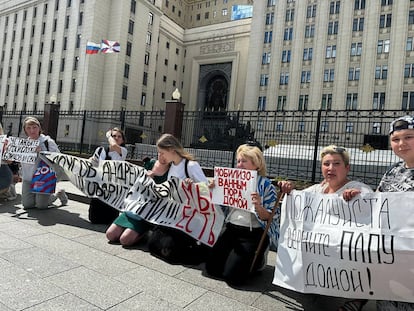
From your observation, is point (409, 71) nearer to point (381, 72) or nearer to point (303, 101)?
point (381, 72)

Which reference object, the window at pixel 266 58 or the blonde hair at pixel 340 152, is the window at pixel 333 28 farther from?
the blonde hair at pixel 340 152

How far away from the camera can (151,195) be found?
5016 mm

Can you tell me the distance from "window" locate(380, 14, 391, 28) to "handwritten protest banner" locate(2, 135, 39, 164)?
146 ft

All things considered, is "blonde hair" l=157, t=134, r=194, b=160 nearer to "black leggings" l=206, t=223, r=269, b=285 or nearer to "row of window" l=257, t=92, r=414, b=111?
"black leggings" l=206, t=223, r=269, b=285

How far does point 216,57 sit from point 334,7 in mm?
20555

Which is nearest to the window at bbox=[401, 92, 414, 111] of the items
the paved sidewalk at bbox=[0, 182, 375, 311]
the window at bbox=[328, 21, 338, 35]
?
the window at bbox=[328, 21, 338, 35]

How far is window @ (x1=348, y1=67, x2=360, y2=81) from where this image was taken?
133 feet

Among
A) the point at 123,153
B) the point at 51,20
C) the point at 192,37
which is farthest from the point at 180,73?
the point at 123,153

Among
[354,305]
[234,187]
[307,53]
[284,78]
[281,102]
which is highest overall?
[307,53]

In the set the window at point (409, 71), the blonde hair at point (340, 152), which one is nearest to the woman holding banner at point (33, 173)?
the blonde hair at point (340, 152)

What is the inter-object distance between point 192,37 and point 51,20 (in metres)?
23.9

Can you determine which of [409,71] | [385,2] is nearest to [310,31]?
[385,2]

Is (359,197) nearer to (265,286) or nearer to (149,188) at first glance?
(265,286)

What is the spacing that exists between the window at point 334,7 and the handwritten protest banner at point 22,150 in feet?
149
